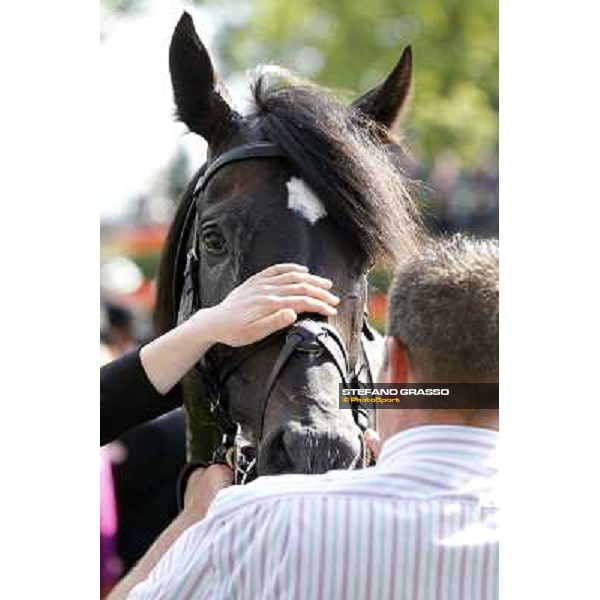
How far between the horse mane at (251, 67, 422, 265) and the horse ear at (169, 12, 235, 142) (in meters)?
0.12

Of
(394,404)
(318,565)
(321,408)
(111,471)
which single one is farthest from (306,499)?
(111,471)

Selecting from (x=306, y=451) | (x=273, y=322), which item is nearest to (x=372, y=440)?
(x=306, y=451)

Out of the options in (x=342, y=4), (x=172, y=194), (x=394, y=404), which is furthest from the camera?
(x=342, y=4)

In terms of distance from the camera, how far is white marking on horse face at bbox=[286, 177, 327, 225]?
6.74ft

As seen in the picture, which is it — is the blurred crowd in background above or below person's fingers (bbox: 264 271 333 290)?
above

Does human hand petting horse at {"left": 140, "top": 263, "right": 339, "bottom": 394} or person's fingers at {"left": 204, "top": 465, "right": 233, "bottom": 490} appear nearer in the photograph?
human hand petting horse at {"left": 140, "top": 263, "right": 339, "bottom": 394}

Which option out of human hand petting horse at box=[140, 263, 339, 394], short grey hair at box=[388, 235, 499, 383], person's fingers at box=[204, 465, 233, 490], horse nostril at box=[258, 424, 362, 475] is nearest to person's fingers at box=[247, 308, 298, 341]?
human hand petting horse at box=[140, 263, 339, 394]

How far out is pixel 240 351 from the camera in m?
2.05

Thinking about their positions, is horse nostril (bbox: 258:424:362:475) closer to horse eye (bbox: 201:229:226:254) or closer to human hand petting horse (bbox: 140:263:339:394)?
human hand petting horse (bbox: 140:263:339:394)

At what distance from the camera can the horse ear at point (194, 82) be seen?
87.4 inches

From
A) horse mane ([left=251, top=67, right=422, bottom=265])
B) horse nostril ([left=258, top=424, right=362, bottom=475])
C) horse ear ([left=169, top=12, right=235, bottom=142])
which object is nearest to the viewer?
horse nostril ([left=258, top=424, right=362, bottom=475])

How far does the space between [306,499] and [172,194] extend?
1.26m
